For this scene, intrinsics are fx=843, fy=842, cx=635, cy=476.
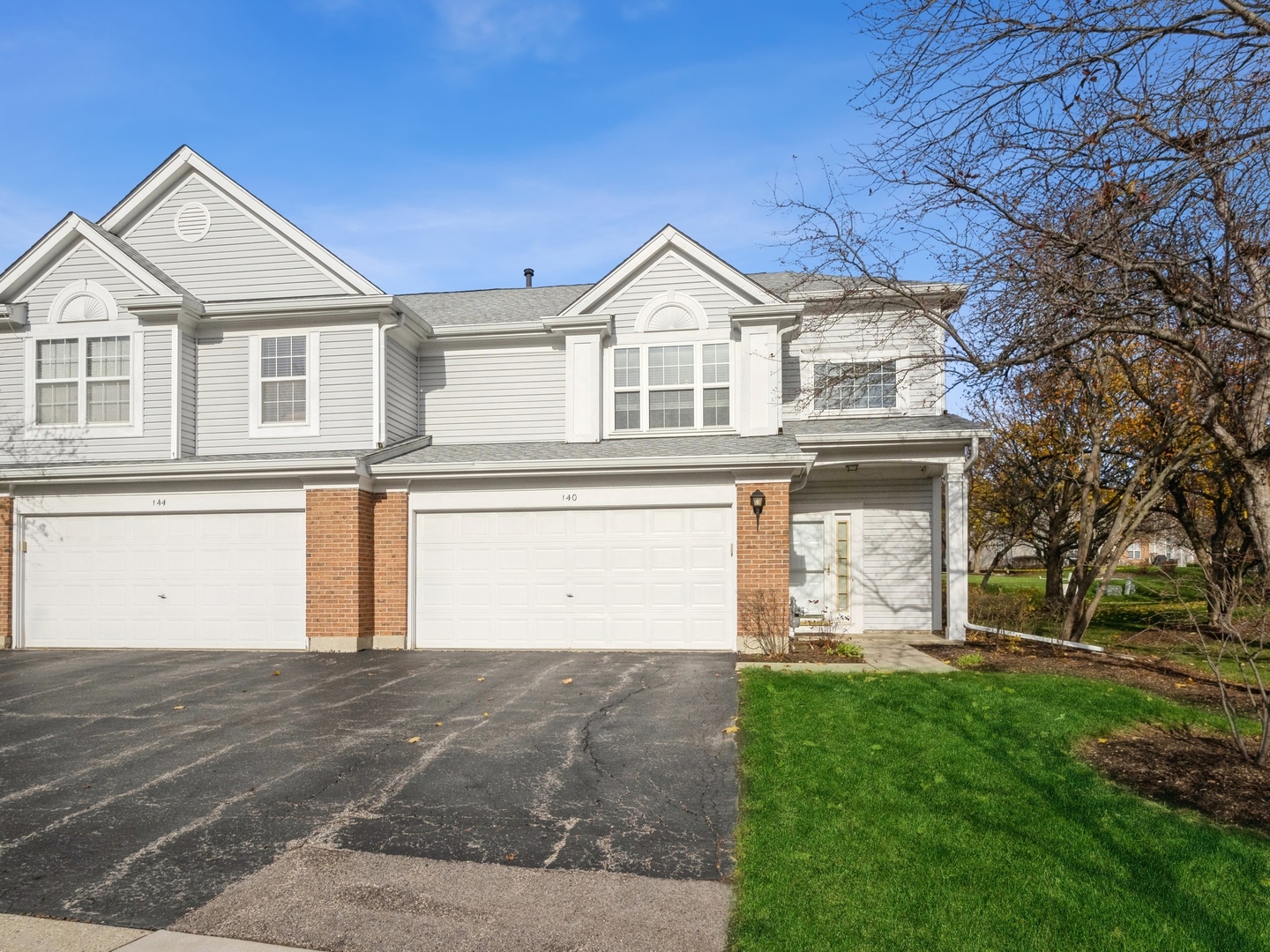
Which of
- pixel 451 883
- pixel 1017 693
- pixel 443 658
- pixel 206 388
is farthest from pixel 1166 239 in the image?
pixel 206 388

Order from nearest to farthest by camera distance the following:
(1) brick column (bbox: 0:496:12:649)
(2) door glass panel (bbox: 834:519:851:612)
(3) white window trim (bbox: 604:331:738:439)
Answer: (1) brick column (bbox: 0:496:12:649) → (3) white window trim (bbox: 604:331:738:439) → (2) door glass panel (bbox: 834:519:851:612)

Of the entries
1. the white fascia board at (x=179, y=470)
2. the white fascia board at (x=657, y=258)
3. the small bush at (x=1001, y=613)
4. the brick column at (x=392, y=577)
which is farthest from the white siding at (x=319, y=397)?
the small bush at (x=1001, y=613)

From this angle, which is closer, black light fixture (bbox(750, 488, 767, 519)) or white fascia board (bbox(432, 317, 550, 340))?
black light fixture (bbox(750, 488, 767, 519))

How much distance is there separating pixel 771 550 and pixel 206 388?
403 inches

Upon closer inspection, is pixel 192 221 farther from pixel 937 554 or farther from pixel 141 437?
pixel 937 554

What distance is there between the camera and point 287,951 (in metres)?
3.82

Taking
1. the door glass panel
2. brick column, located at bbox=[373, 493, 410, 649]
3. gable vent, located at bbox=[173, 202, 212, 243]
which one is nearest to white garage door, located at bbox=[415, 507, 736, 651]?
brick column, located at bbox=[373, 493, 410, 649]

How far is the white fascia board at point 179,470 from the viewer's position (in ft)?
43.4

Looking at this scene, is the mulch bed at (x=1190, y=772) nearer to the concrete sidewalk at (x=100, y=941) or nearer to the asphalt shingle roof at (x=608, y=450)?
the concrete sidewalk at (x=100, y=941)

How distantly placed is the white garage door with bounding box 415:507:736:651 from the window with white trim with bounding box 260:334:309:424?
3.30 m

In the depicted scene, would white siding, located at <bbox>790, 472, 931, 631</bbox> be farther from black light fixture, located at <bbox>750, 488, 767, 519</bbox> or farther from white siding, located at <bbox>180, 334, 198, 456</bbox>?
white siding, located at <bbox>180, 334, 198, 456</bbox>

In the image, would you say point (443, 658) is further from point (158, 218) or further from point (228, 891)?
point (158, 218)

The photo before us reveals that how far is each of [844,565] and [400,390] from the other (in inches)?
346

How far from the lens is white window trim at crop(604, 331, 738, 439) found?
14977 mm
